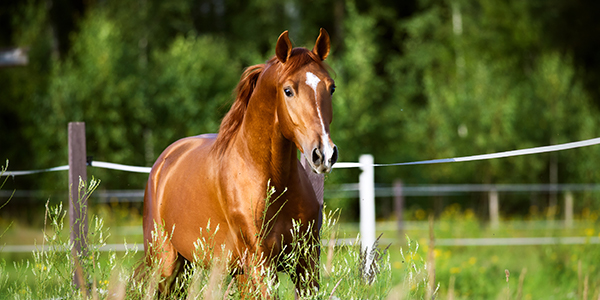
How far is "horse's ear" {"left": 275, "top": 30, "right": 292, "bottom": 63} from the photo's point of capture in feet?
8.91

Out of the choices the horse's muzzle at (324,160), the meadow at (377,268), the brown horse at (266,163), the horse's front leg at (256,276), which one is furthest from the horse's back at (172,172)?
the horse's muzzle at (324,160)

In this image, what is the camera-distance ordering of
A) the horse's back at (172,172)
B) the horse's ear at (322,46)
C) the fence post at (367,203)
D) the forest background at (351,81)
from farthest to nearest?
the forest background at (351,81)
the fence post at (367,203)
the horse's back at (172,172)
the horse's ear at (322,46)

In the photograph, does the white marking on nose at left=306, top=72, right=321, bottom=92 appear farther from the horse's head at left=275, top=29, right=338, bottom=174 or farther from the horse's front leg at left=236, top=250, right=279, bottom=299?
the horse's front leg at left=236, top=250, right=279, bottom=299

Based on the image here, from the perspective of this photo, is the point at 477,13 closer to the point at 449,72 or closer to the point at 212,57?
the point at 449,72

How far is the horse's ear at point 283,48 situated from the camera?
272 centimetres

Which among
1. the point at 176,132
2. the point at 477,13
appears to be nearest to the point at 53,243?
the point at 176,132

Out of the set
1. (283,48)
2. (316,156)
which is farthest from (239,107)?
(316,156)

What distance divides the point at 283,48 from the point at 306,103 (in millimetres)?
351

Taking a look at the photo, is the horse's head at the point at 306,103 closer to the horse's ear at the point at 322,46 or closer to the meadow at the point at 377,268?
the horse's ear at the point at 322,46

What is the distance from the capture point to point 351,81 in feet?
50.6

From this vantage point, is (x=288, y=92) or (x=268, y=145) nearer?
(x=288, y=92)

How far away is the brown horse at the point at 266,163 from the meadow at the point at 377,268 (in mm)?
162

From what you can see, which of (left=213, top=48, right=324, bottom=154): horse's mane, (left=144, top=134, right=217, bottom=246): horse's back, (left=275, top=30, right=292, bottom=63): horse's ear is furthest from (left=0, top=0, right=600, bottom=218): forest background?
(left=275, top=30, right=292, bottom=63): horse's ear

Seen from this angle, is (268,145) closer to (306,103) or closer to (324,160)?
(306,103)
